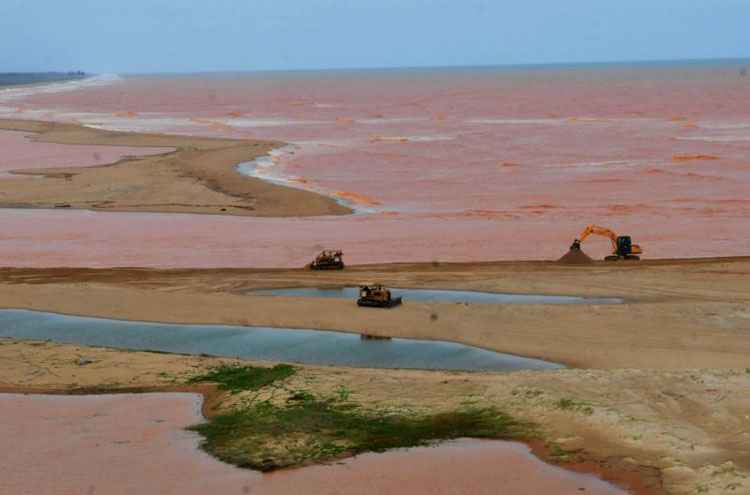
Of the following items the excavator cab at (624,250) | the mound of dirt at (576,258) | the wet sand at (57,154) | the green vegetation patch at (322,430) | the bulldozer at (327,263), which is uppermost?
the wet sand at (57,154)

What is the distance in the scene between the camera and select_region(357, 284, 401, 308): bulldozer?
29594mm

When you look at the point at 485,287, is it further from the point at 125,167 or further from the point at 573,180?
the point at 125,167

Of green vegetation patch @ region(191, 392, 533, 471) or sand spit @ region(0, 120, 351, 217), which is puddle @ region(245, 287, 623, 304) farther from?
sand spit @ region(0, 120, 351, 217)

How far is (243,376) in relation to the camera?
23.7m

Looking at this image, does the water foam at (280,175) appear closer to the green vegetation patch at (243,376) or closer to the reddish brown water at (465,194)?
the reddish brown water at (465,194)

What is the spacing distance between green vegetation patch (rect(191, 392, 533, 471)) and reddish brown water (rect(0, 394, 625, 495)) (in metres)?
0.36

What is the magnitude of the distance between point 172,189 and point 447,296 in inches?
1060

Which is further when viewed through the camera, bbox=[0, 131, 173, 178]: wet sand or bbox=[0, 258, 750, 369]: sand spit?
bbox=[0, 131, 173, 178]: wet sand

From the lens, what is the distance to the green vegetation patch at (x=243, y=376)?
2297 cm

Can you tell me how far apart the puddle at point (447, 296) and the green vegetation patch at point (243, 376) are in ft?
25.0

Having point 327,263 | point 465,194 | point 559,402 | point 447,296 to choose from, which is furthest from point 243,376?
point 465,194

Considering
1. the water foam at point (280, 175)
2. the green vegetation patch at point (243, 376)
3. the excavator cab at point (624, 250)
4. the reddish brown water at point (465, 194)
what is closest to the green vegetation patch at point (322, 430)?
the green vegetation patch at point (243, 376)

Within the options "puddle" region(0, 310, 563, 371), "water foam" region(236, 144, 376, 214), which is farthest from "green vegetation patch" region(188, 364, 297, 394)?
"water foam" region(236, 144, 376, 214)

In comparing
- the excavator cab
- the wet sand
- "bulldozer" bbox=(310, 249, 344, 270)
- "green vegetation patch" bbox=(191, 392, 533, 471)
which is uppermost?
the wet sand
